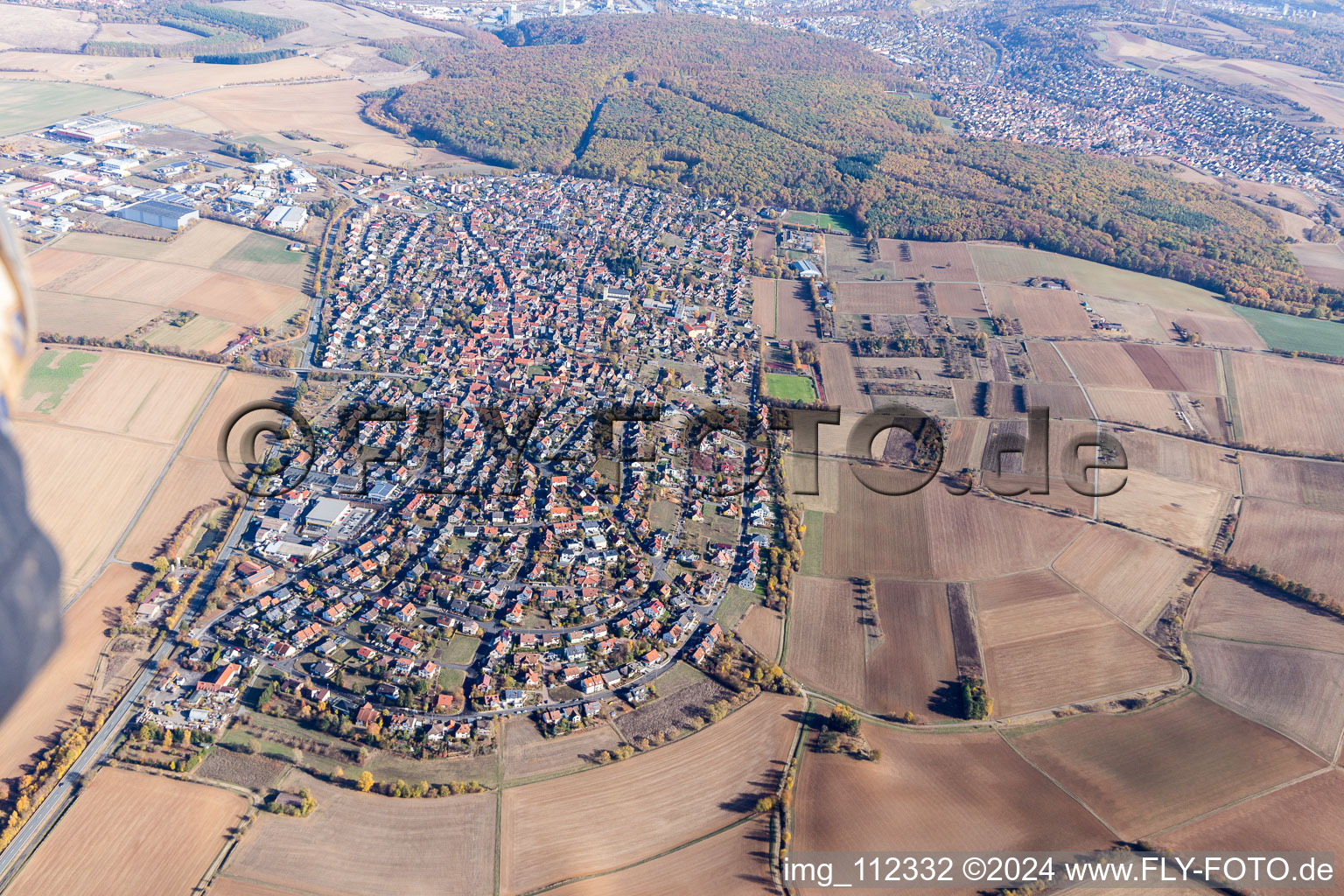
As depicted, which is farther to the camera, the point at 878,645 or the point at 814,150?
the point at 814,150

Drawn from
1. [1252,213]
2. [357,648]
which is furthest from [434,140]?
[1252,213]

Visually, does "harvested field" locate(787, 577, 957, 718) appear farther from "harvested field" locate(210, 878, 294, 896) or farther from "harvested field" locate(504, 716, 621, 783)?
"harvested field" locate(210, 878, 294, 896)

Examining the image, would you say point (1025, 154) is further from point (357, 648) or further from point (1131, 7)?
point (1131, 7)

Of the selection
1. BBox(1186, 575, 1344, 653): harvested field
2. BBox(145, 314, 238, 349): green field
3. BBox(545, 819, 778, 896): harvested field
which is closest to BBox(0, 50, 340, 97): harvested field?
BBox(145, 314, 238, 349): green field

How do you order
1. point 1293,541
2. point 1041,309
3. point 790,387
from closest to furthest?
point 1293,541 < point 790,387 < point 1041,309

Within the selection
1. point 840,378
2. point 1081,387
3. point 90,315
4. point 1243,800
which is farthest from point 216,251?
point 1243,800

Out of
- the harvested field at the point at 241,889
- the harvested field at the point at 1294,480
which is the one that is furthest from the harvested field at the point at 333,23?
the harvested field at the point at 241,889

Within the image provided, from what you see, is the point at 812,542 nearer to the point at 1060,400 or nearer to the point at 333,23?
the point at 1060,400
